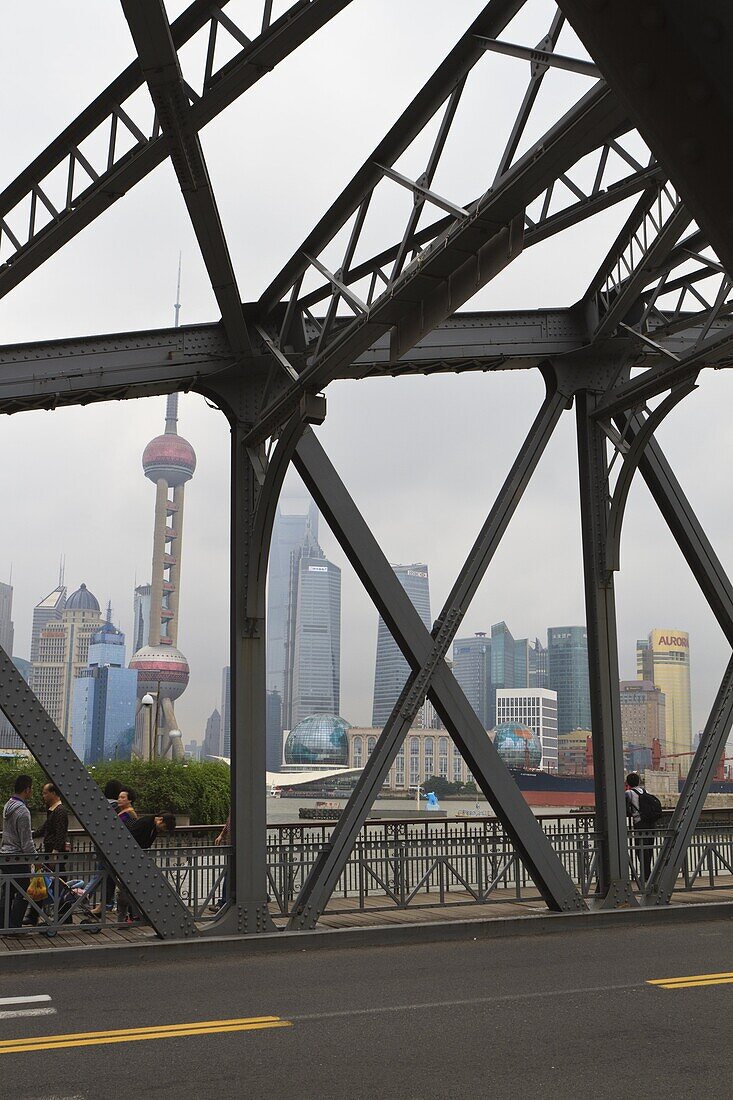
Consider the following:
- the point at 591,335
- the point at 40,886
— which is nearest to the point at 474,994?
the point at 40,886

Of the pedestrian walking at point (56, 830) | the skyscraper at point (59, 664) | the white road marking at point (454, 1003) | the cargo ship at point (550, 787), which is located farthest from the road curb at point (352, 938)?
the skyscraper at point (59, 664)

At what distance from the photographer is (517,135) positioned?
7.82 meters

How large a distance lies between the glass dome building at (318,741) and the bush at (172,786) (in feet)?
47.8

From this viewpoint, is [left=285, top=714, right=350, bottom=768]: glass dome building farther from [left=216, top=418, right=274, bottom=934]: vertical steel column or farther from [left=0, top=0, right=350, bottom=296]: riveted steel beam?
[left=0, top=0, right=350, bottom=296]: riveted steel beam

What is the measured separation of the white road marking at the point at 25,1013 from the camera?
8.41 metres

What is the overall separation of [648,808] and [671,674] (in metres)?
13.7

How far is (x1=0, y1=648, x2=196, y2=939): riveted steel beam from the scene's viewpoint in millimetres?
11172

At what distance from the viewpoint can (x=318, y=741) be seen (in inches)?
2106

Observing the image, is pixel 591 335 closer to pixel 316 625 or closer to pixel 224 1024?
pixel 224 1024

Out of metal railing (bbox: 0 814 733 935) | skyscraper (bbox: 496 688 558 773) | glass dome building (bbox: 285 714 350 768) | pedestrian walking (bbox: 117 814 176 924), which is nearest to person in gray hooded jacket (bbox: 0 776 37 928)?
metal railing (bbox: 0 814 733 935)

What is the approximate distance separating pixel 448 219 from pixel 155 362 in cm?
423

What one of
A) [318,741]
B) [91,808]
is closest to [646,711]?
[91,808]

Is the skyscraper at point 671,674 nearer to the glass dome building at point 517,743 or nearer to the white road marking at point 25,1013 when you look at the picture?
the glass dome building at point 517,743

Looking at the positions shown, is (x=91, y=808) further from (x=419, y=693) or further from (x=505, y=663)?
(x=505, y=663)
